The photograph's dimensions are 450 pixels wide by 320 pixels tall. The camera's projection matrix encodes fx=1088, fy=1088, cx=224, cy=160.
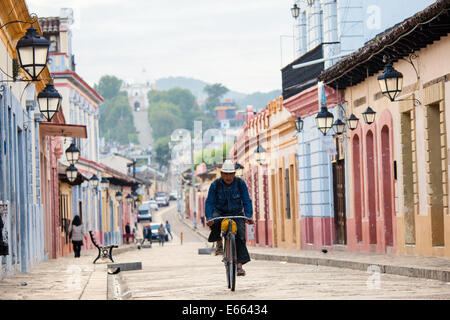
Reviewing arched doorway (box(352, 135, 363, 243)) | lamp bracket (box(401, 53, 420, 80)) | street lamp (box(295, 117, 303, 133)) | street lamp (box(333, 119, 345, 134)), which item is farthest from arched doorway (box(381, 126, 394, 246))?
street lamp (box(295, 117, 303, 133))

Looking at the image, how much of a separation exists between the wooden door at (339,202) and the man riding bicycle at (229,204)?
1582 centimetres

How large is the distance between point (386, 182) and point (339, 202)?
5.62m

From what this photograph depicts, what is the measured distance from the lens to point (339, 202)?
30.3 meters

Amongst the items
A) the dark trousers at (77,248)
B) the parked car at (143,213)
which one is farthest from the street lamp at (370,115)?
the parked car at (143,213)

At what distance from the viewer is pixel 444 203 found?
19547 millimetres

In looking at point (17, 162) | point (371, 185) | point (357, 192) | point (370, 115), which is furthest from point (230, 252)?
point (357, 192)

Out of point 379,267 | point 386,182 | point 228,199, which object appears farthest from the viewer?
point 386,182

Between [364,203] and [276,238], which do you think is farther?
[276,238]

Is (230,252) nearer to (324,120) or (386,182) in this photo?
(324,120)

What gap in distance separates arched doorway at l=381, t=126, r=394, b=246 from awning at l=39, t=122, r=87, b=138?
783 centimetres

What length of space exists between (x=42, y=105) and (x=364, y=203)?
35.6ft

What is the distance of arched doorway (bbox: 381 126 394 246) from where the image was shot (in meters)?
24.5
